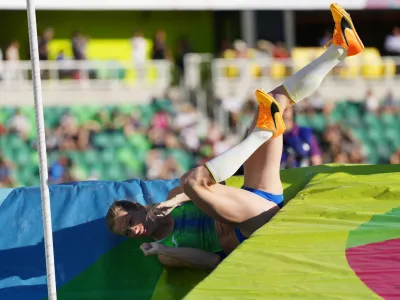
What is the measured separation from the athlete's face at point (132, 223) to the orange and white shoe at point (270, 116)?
76 cm

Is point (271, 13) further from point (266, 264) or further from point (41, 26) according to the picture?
point (266, 264)

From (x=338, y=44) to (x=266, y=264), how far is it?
5.36 ft

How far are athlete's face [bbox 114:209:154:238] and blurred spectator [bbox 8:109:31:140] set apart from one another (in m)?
7.73

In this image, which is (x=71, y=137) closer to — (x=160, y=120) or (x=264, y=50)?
(x=160, y=120)

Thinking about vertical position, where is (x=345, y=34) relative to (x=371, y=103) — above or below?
above

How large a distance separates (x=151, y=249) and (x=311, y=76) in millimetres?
1246

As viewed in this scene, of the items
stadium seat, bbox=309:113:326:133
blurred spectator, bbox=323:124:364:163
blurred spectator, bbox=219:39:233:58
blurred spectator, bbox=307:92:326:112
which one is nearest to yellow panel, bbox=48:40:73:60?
blurred spectator, bbox=219:39:233:58

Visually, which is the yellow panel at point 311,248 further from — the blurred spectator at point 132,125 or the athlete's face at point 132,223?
the blurred spectator at point 132,125

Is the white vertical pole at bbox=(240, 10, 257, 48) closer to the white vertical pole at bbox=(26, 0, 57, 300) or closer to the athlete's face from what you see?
the athlete's face

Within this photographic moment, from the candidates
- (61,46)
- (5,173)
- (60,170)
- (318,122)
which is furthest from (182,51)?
(5,173)

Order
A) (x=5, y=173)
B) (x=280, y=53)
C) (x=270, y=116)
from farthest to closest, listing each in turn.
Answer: (x=280, y=53), (x=5, y=173), (x=270, y=116)

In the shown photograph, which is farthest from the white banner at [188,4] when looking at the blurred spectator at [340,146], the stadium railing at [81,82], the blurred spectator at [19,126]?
the blurred spectator at [340,146]

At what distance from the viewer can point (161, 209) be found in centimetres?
451

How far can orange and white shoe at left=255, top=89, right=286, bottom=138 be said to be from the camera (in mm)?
4386
